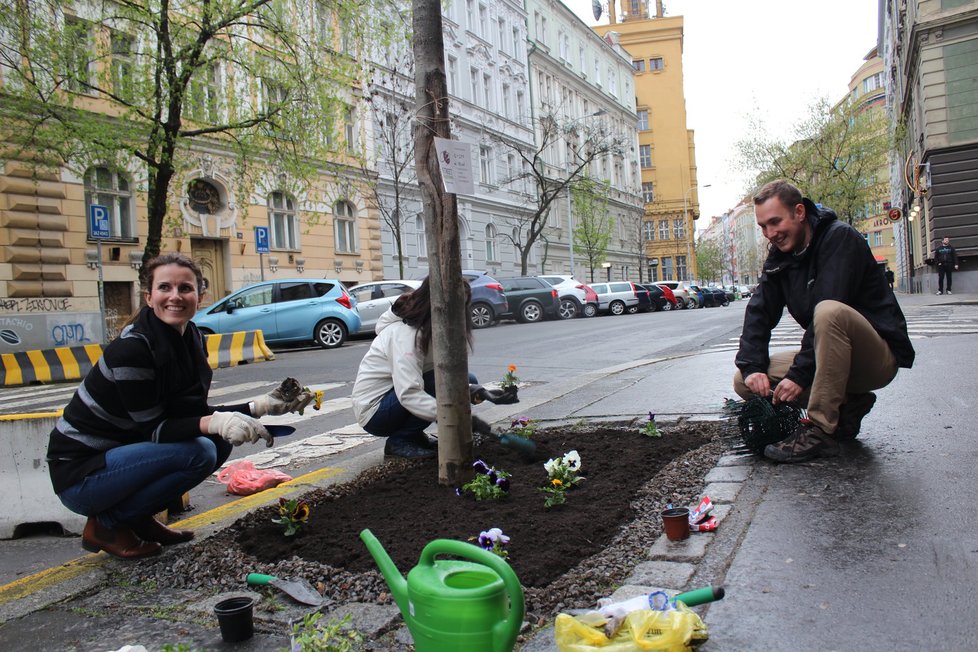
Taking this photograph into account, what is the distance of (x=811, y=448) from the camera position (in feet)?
11.9

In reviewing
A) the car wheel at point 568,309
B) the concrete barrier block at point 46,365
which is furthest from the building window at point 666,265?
the concrete barrier block at point 46,365

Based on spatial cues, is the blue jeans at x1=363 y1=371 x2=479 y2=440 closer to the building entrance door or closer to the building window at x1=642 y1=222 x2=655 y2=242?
the building entrance door

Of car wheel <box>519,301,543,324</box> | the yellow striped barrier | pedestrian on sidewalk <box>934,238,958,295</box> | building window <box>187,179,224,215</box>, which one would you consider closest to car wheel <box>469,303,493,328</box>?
car wheel <box>519,301,543,324</box>

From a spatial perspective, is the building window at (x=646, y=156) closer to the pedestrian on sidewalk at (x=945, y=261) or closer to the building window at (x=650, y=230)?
the building window at (x=650, y=230)

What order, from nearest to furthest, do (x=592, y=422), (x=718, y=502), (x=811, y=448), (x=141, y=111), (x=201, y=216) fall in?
1. (x=718, y=502)
2. (x=811, y=448)
3. (x=592, y=422)
4. (x=141, y=111)
5. (x=201, y=216)

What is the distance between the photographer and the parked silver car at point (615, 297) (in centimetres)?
3084

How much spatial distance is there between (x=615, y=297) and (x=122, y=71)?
809 inches

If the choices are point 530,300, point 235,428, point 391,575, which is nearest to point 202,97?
point 530,300

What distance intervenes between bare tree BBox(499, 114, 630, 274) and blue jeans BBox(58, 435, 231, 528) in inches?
1183

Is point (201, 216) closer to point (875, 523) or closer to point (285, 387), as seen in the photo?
point (285, 387)

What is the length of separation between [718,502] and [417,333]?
1798 mm

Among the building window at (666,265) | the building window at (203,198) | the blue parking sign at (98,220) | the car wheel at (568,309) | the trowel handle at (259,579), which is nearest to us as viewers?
the trowel handle at (259,579)

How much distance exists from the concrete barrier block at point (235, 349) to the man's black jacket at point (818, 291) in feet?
35.6

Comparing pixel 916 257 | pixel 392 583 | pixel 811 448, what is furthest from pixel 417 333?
pixel 916 257
